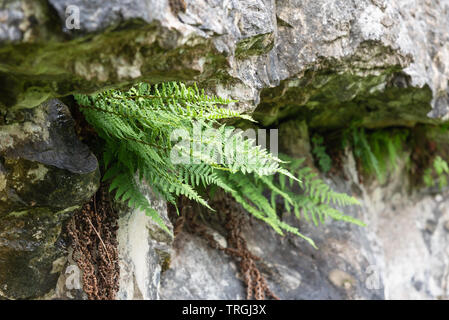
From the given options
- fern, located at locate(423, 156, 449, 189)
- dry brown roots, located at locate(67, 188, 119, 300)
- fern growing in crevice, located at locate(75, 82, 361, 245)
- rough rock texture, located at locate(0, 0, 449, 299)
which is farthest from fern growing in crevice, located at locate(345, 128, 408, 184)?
dry brown roots, located at locate(67, 188, 119, 300)

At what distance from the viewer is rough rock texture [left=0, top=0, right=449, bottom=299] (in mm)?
1293

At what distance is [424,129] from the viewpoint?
163 inches

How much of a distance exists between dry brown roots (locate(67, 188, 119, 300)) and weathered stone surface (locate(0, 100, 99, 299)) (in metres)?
0.08

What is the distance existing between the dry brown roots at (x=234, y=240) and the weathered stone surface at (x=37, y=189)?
947mm

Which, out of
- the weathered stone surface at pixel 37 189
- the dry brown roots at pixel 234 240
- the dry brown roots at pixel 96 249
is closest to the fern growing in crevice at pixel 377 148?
the dry brown roots at pixel 234 240

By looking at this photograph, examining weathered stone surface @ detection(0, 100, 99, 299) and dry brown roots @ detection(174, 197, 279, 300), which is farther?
dry brown roots @ detection(174, 197, 279, 300)

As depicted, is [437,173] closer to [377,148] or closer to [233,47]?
[377,148]

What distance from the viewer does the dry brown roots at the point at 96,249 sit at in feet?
6.21

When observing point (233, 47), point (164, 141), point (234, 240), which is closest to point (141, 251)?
point (164, 141)

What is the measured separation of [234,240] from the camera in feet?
9.34

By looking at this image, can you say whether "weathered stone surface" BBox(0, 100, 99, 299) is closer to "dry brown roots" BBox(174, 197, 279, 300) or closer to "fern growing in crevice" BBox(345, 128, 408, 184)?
"dry brown roots" BBox(174, 197, 279, 300)

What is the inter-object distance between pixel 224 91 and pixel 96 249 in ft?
2.97

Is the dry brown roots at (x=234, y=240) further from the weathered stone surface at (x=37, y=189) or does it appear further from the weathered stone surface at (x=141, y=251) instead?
the weathered stone surface at (x=37, y=189)
